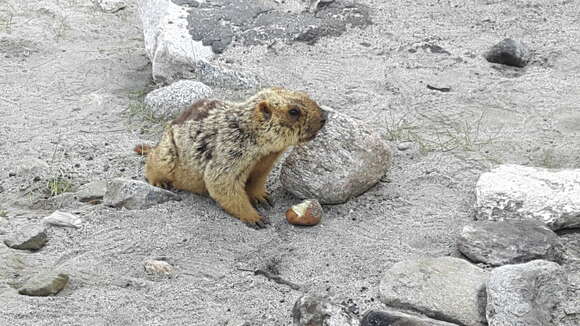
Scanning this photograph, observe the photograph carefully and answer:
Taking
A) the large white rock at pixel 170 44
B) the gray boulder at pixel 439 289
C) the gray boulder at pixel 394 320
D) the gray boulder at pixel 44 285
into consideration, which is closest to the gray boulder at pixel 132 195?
the gray boulder at pixel 44 285

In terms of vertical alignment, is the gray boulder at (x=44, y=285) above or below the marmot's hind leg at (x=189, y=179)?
above

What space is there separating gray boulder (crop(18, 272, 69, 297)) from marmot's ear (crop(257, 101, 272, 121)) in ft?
5.79

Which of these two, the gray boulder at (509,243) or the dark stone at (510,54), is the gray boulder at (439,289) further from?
the dark stone at (510,54)

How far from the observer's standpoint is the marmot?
545 centimetres

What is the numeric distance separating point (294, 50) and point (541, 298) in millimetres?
4908

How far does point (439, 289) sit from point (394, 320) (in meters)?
0.44

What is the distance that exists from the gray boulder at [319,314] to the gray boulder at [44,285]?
1423mm

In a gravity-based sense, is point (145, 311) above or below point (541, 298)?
below

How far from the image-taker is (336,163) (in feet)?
18.4

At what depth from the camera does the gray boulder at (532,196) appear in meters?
4.92

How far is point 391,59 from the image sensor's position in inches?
319

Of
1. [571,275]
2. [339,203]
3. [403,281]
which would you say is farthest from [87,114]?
[571,275]

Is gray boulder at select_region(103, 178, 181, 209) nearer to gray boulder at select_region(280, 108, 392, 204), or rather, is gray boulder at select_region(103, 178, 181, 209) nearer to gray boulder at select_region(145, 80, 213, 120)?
gray boulder at select_region(280, 108, 392, 204)

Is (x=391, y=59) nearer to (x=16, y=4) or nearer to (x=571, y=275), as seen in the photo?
(x=571, y=275)
